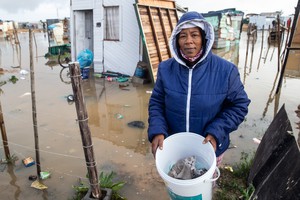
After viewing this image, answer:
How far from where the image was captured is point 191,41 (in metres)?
1.95

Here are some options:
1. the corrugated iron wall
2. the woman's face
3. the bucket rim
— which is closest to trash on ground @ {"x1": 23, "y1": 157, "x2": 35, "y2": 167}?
the bucket rim

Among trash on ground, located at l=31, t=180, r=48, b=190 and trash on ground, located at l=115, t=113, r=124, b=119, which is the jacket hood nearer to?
trash on ground, located at l=31, t=180, r=48, b=190

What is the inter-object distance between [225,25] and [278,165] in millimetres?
19395

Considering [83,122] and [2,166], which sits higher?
[83,122]

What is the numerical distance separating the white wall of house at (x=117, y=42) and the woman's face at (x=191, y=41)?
743 cm

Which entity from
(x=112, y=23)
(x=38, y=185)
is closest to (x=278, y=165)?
(x=38, y=185)

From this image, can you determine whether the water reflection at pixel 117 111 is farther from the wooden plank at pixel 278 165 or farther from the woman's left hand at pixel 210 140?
the woman's left hand at pixel 210 140

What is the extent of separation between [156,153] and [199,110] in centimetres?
51

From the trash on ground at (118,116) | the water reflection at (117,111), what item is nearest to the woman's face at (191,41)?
the water reflection at (117,111)

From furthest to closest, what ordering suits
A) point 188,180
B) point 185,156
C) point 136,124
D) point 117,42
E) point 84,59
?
point 117,42, point 84,59, point 136,124, point 185,156, point 188,180

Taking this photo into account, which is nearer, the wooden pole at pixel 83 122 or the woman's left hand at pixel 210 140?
the woman's left hand at pixel 210 140

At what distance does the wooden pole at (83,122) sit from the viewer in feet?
7.64

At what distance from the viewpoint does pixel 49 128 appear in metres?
5.23

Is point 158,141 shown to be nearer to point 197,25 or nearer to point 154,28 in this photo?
point 197,25
